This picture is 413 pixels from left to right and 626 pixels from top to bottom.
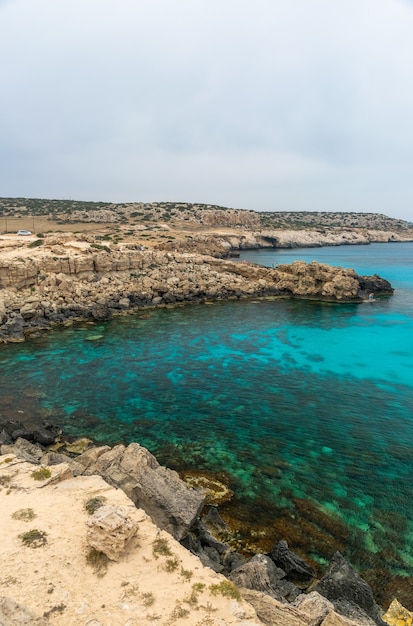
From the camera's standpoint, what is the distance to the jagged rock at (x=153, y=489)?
11.9 m

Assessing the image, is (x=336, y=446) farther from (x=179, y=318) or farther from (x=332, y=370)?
(x=179, y=318)

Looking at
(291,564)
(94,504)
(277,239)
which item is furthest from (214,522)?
(277,239)

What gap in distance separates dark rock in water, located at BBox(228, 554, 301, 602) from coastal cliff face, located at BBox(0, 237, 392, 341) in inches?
1207

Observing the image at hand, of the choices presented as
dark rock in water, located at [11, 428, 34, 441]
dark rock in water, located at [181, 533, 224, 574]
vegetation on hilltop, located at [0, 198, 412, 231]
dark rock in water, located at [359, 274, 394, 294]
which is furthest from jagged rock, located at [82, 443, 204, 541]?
vegetation on hilltop, located at [0, 198, 412, 231]

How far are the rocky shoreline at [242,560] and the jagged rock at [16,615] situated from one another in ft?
6.57

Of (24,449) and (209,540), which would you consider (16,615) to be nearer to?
(209,540)

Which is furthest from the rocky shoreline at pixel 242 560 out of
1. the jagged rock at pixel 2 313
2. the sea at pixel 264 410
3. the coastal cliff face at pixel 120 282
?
the coastal cliff face at pixel 120 282

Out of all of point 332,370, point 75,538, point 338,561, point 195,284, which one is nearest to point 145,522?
point 75,538

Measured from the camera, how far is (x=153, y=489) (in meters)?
12.7

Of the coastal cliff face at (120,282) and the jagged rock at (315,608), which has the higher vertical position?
the coastal cliff face at (120,282)

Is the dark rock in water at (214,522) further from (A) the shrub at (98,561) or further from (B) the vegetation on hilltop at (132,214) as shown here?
(B) the vegetation on hilltop at (132,214)

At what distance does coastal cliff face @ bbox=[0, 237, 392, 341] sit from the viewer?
1642 inches

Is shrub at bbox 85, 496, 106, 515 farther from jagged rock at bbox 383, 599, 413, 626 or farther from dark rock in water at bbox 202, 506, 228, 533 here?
jagged rock at bbox 383, 599, 413, 626

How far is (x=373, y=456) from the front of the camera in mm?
18859
